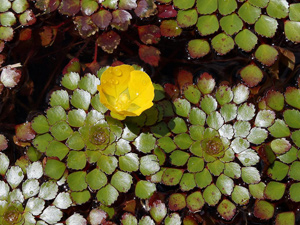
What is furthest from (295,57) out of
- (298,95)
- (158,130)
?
(158,130)

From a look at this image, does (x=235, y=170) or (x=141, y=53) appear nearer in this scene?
(x=235, y=170)

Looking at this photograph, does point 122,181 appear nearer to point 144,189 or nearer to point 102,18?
point 144,189

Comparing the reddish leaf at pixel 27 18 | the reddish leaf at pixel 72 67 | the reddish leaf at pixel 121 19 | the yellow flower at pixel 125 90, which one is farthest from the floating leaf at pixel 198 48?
the reddish leaf at pixel 27 18

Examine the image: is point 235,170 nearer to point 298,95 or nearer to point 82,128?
point 298,95

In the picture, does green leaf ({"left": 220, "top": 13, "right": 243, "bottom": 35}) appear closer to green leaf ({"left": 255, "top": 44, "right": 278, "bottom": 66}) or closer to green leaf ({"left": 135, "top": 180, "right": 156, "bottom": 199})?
green leaf ({"left": 255, "top": 44, "right": 278, "bottom": 66})

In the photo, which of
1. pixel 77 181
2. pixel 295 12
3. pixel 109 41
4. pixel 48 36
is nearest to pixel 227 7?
pixel 295 12

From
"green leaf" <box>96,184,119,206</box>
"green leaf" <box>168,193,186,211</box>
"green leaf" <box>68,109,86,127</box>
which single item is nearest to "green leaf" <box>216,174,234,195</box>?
"green leaf" <box>168,193,186,211</box>
